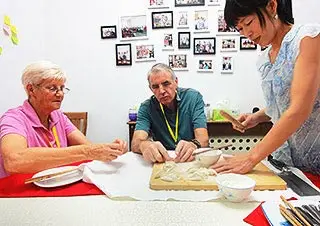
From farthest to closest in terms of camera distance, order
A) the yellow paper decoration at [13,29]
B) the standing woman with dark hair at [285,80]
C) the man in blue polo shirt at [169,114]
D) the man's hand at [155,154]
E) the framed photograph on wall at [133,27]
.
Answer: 1. the framed photograph on wall at [133,27]
2. the yellow paper decoration at [13,29]
3. the man in blue polo shirt at [169,114]
4. the man's hand at [155,154]
5. the standing woman with dark hair at [285,80]

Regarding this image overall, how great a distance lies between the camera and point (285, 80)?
4.06 feet

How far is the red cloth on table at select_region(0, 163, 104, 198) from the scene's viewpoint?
3.77 ft

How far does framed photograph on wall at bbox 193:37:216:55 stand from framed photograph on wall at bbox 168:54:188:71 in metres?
0.14

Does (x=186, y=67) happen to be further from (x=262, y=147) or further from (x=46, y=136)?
(x=262, y=147)

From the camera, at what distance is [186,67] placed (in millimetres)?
3287

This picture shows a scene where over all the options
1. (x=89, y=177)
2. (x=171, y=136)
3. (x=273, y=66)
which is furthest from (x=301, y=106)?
(x=171, y=136)

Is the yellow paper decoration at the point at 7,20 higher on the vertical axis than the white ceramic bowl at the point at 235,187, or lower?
higher

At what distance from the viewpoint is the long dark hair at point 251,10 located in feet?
3.96

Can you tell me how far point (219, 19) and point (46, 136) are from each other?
2.18m

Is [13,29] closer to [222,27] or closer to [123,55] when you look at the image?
[123,55]

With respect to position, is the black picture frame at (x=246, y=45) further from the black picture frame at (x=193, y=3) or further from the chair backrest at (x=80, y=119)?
the chair backrest at (x=80, y=119)

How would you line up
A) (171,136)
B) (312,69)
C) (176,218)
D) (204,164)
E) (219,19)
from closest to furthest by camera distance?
(176,218), (312,69), (204,164), (171,136), (219,19)

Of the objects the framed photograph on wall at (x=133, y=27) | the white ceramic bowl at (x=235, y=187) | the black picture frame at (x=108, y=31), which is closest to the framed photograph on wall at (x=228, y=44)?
the framed photograph on wall at (x=133, y=27)

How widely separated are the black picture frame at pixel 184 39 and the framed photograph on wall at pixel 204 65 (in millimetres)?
199
